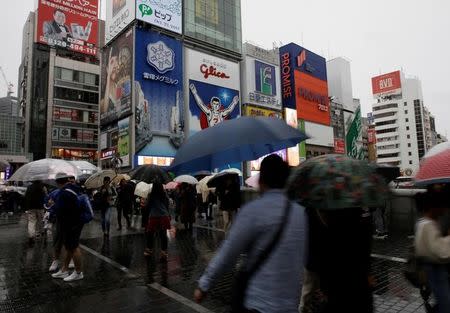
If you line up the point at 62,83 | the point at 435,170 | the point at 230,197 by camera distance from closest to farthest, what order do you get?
the point at 435,170 → the point at 230,197 → the point at 62,83

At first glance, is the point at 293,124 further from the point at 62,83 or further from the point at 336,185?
the point at 336,185

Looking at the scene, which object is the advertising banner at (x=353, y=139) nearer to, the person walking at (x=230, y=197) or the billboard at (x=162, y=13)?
the person walking at (x=230, y=197)

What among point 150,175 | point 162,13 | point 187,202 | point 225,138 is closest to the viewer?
point 225,138

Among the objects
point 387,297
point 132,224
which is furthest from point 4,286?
point 132,224

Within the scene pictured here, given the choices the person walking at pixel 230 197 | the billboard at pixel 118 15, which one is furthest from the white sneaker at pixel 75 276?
the billboard at pixel 118 15

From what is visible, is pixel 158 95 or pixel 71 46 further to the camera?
pixel 71 46

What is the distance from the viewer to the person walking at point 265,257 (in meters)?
2.34

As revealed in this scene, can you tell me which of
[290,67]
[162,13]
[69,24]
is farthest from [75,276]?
[69,24]

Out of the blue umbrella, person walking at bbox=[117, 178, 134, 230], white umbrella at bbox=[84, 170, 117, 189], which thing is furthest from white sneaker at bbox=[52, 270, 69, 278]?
person walking at bbox=[117, 178, 134, 230]

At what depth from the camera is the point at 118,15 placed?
4509cm

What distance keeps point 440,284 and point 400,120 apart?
112 m

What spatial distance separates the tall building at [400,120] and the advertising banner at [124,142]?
80.1 m

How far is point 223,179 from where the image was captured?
10.1 m

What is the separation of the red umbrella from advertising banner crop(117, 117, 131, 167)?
3823 centimetres
